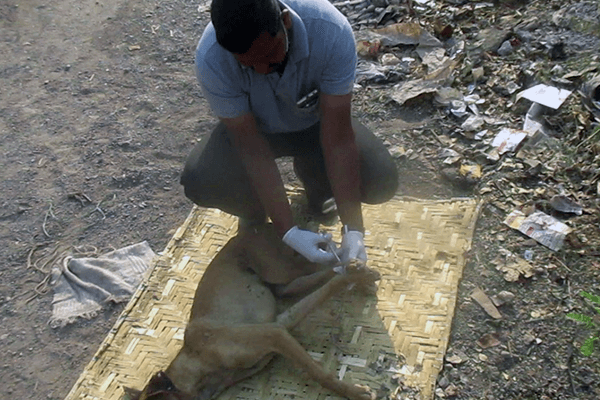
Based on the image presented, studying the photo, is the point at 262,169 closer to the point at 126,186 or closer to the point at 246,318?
the point at 246,318

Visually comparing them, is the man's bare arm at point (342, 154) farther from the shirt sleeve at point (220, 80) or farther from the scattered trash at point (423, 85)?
the scattered trash at point (423, 85)

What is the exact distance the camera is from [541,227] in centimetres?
301

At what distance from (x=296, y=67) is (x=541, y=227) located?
4.82 ft

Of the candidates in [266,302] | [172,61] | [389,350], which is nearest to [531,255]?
[389,350]

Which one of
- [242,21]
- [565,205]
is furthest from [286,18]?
[565,205]

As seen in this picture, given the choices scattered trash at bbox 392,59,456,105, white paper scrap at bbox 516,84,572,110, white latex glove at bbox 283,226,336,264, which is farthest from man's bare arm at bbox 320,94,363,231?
white paper scrap at bbox 516,84,572,110

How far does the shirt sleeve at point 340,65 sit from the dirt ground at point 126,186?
1.10 metres

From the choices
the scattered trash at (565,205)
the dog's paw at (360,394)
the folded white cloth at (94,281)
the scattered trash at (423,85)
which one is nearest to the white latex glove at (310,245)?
the dog's paw at (360,394)

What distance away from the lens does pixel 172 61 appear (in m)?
5.02

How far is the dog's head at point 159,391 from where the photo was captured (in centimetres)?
237

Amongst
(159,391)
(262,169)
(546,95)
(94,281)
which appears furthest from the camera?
(546,95)

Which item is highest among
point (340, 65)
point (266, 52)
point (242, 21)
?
point (242, 21)

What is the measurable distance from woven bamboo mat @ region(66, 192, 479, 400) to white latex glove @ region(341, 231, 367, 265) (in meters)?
0.25

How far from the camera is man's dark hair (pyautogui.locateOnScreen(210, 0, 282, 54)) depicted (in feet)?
6.45
